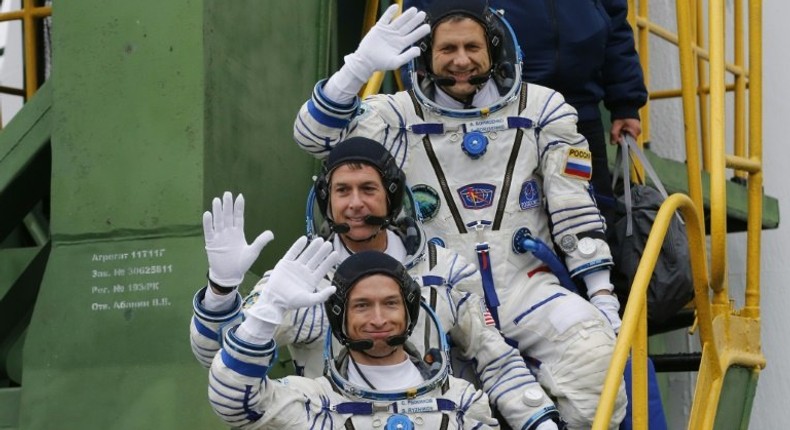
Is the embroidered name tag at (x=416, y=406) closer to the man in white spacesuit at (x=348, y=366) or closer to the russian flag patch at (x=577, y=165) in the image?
the man in white spacesuit at (x=348, y=366)

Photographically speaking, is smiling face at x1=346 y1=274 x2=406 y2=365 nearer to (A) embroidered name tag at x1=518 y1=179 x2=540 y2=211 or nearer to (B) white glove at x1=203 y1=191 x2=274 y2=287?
(B) white glove at x1=203 y1=191 x2=274 y2=287

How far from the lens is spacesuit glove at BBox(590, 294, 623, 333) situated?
203 inches

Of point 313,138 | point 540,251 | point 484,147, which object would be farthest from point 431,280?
point 313,138

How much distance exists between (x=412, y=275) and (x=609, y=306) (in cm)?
73

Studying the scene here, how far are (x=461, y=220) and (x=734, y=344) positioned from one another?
50.0 inches

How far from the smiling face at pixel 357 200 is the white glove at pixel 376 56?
37 cm

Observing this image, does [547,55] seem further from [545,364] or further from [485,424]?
[485,424]

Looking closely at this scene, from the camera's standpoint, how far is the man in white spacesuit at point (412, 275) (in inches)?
184

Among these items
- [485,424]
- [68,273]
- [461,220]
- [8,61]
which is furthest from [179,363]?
[8,61]

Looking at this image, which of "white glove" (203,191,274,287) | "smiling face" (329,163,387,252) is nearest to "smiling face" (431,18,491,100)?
"smiling face" (329,163,387,252)

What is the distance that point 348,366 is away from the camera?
14.7ft

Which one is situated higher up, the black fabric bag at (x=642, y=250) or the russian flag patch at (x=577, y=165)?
the russian flag patch at (x=577, y=165)

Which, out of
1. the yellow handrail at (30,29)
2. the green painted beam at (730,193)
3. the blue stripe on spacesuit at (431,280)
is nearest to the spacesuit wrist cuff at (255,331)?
the blue stripe on spacesuit at (431,280)

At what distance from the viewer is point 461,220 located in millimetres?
5199
